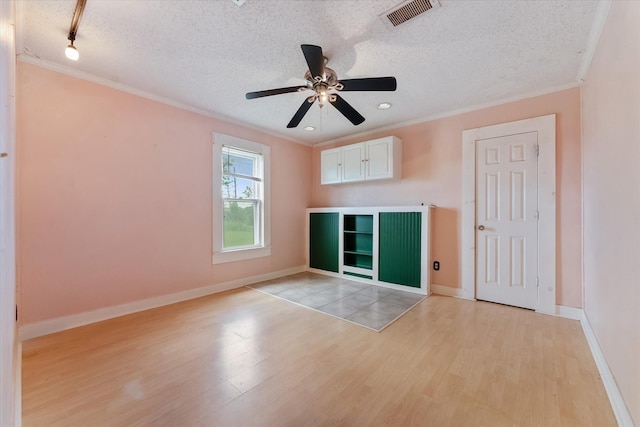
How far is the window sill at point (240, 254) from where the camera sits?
12.2 feet

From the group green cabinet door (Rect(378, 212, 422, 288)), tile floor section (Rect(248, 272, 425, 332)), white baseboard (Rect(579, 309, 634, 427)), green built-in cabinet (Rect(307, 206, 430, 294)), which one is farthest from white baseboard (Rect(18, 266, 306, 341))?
white baseboard (Rect(579, 309, 634, 427))

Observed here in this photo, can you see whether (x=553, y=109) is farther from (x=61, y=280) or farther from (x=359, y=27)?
(x=61, y=280)

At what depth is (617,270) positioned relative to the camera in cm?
159

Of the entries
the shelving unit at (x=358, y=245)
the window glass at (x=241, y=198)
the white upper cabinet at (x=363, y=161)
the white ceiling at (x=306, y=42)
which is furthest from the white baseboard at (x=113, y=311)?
the white ceiling at (x=306, y=42)

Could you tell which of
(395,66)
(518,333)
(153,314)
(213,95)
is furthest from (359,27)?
(153,314)

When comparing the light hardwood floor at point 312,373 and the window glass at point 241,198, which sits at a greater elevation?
the window glass at point 241,198

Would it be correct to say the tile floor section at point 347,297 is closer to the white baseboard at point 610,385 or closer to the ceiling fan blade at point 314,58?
the white baseboard at point 610,385

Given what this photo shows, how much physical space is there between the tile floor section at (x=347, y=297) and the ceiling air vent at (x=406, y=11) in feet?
8.49

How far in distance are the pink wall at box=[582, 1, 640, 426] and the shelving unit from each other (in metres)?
2.59

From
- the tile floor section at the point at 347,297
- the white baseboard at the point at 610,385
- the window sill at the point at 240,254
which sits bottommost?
the tile floor section at the point at 347,297

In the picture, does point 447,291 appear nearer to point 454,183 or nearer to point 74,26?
point 454,183

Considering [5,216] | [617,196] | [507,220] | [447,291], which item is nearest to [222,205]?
[5,216]

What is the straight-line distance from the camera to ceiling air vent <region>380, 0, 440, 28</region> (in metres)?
1.72

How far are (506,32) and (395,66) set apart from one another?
863 mm
